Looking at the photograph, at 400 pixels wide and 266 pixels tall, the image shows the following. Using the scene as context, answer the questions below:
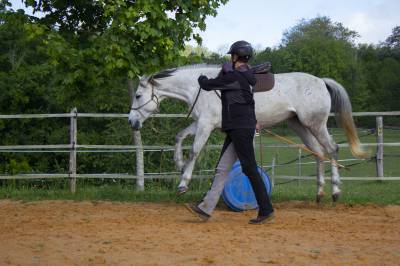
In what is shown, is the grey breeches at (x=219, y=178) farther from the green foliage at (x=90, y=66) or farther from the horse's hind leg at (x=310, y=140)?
the green foliage at (x=90, y=66)

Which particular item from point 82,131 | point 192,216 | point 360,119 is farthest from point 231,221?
point 360,119

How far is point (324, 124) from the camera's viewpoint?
Result: 30.6 feet

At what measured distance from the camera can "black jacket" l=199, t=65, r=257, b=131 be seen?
23.4 feet

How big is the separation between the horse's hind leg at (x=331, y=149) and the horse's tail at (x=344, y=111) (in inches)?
12.4

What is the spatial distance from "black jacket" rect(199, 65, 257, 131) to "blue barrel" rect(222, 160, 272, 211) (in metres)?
1.58

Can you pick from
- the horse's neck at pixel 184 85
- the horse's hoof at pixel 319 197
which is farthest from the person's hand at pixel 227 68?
the horse's hoof at pixel 319 197

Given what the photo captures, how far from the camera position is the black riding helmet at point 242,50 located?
718 centimetres

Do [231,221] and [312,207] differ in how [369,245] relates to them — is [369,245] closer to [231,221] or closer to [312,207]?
[231,221]

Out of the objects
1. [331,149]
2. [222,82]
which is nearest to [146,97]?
[222,82]

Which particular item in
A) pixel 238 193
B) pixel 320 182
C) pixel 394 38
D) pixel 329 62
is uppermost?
pixel 394 38

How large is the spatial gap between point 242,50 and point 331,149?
2.94 metres

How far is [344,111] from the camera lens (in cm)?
940

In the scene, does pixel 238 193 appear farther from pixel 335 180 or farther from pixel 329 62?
pixel 329 62

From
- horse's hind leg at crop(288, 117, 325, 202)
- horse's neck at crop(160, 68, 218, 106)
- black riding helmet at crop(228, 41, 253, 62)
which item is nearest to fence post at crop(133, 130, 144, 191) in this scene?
horse's neck at crop(160, 68, 218, 106)
